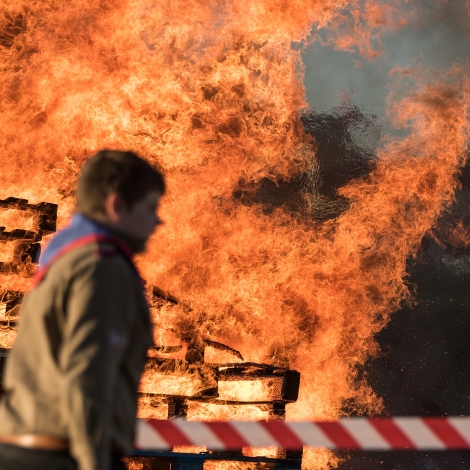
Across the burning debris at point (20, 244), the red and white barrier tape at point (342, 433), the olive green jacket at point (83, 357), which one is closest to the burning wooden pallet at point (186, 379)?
the burning debris at point (20, 244)

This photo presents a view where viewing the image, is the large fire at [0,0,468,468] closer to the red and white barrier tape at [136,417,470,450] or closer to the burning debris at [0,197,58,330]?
the burning debris at [0,197,58,330]

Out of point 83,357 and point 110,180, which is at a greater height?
point 110,180

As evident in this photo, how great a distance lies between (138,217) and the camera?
234 cm

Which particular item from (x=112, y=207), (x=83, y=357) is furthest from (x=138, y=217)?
(x=83, y=357)

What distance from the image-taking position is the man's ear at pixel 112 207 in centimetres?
229

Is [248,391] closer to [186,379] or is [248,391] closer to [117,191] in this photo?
[186,379]

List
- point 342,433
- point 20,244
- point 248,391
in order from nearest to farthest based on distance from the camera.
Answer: point 342,433 → point 248,391 → point 20,244

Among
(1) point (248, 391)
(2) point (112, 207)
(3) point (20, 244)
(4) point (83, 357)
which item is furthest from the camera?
(3) point (20, 244)

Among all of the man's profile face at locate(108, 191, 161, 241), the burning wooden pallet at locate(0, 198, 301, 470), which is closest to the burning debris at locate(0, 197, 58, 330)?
the burning wooden pallet at locate(0, 198, 301, 470)

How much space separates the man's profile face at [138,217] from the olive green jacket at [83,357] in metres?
0.10

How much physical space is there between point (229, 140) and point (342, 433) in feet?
27.4

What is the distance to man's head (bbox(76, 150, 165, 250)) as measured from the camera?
2295 mm

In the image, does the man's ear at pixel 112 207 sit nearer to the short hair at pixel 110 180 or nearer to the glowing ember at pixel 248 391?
the short hair at pixel 110 180

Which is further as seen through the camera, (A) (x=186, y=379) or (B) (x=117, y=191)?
(A) (x=186, y=379)
